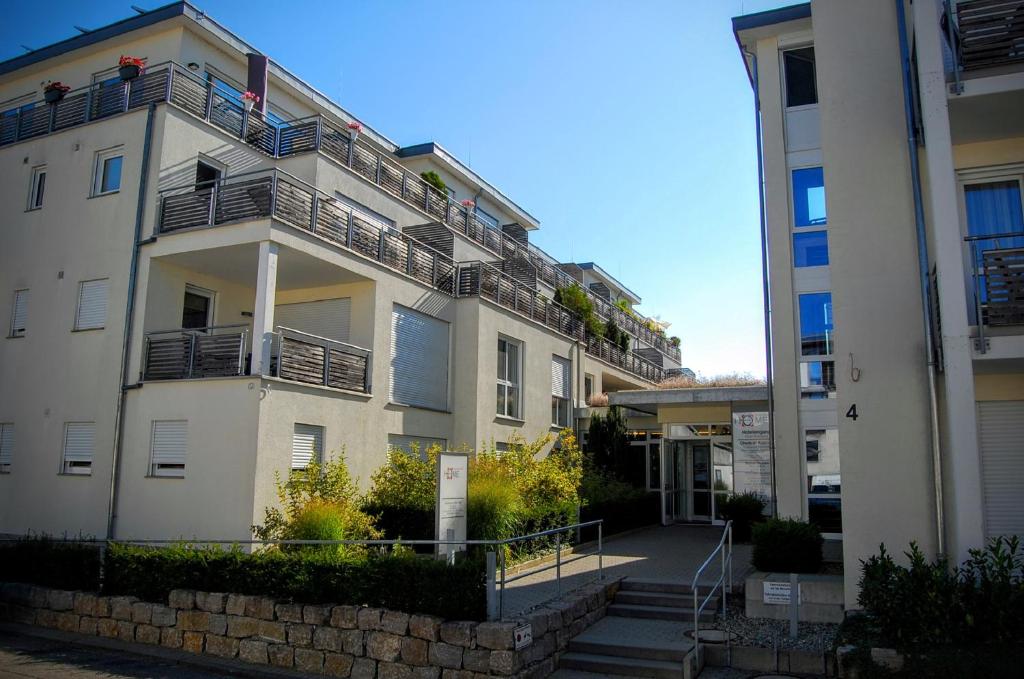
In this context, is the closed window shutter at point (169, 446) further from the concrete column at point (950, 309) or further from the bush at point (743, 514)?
the bush at point (743, 514)

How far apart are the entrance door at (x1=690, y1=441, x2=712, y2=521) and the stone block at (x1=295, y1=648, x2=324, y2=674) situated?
1568 centimetres

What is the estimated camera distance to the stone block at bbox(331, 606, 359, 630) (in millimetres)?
9289

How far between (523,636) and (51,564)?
7.58 meters

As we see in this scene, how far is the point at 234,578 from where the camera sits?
1037 centimetres

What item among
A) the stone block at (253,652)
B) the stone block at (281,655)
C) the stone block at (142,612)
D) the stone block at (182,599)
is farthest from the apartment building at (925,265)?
the stone block at (142,612)

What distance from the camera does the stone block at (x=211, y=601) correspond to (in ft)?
33.5

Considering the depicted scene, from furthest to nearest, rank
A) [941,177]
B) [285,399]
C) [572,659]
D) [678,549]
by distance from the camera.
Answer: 1. [678,549]
2. [285,399]
3. [572,659]
4. [941,177]

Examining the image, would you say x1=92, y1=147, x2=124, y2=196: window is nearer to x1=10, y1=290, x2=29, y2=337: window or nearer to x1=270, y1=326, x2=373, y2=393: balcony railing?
x1=10, y1=290, x2=29, y2=337: window

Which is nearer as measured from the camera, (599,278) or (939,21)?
(939,21)

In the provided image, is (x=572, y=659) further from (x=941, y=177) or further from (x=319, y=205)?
(x=319, y=205)

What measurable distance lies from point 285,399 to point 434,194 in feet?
34.3

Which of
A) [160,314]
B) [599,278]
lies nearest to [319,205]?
[160,314]

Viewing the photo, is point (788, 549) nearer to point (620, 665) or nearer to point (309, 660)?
point (620, 665)

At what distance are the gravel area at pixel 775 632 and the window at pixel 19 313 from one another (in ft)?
48.8
